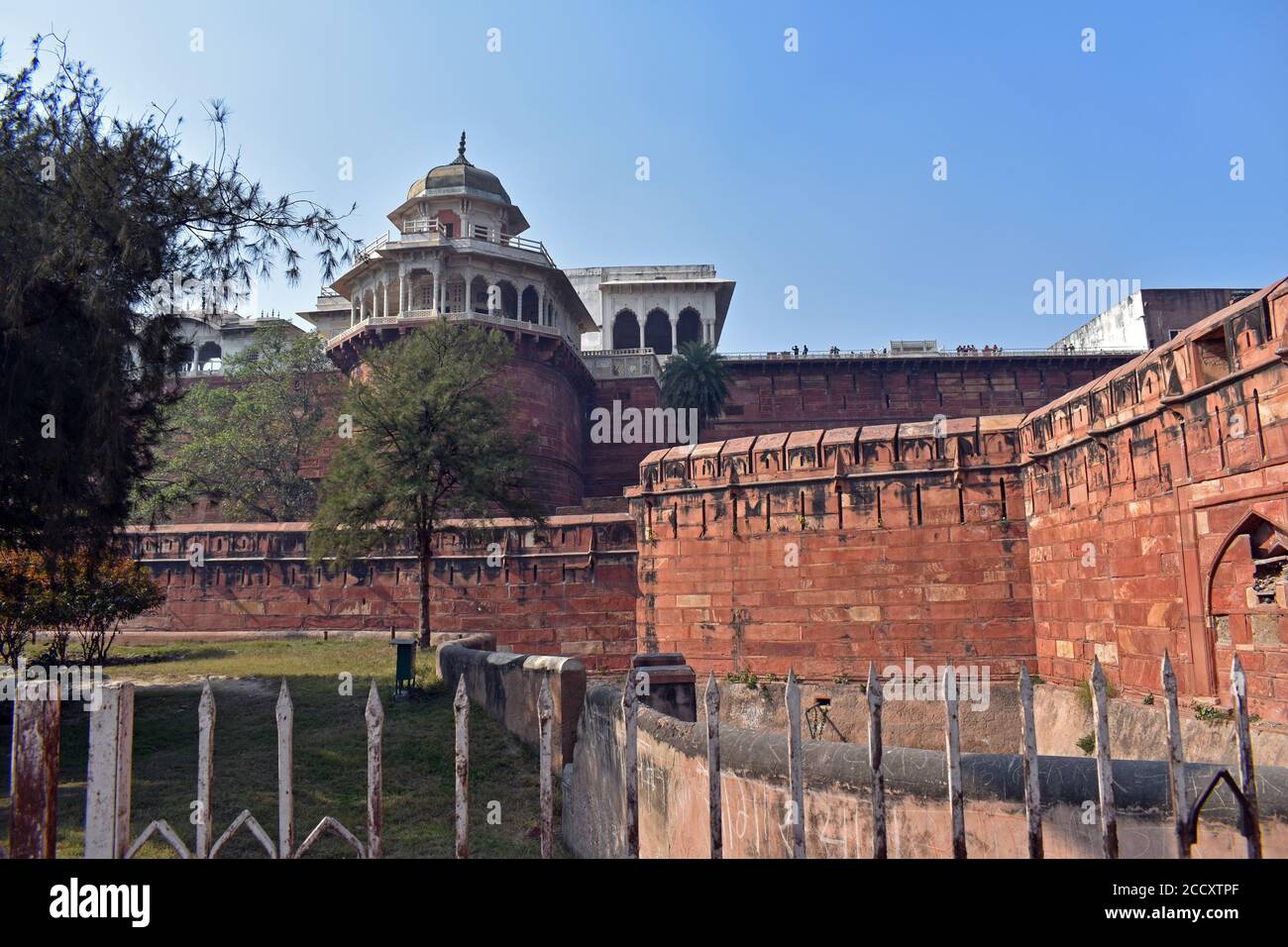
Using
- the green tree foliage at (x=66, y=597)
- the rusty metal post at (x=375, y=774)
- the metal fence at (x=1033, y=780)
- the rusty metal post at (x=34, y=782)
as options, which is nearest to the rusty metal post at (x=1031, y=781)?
the metal fence at (x=1033, y=780)

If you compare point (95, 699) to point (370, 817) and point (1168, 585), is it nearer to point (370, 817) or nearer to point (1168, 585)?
Result: point (370, 817)

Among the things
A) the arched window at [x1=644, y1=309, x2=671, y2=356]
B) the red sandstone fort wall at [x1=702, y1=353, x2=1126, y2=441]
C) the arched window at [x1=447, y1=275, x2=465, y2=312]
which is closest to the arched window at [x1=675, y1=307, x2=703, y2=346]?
the arched window at [x1=644, y1=309, x2=671, y2=356]

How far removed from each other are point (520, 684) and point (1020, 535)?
8518mm

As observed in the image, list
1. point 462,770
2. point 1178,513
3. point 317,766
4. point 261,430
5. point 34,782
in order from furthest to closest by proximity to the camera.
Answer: point 261,430 → point 1178,513 → point 317,766 → point 462,770 → point 34,782

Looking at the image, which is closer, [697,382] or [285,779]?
[285,779]

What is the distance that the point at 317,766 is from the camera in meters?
8.78

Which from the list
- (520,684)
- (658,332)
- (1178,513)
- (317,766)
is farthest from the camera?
(658,332)

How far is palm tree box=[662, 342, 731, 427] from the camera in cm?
3497

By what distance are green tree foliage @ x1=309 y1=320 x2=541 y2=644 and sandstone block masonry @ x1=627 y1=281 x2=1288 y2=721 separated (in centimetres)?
308

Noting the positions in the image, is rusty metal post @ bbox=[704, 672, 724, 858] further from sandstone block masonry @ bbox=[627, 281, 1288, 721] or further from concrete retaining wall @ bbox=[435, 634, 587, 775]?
sandstone block masonry @ bbox=[627, 281, 1288, 721]

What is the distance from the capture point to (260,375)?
3186 cm

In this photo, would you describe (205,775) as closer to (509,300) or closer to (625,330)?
(509,300)

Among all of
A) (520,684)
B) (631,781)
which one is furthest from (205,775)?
(520,684)

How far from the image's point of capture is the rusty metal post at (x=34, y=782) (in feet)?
8.27
